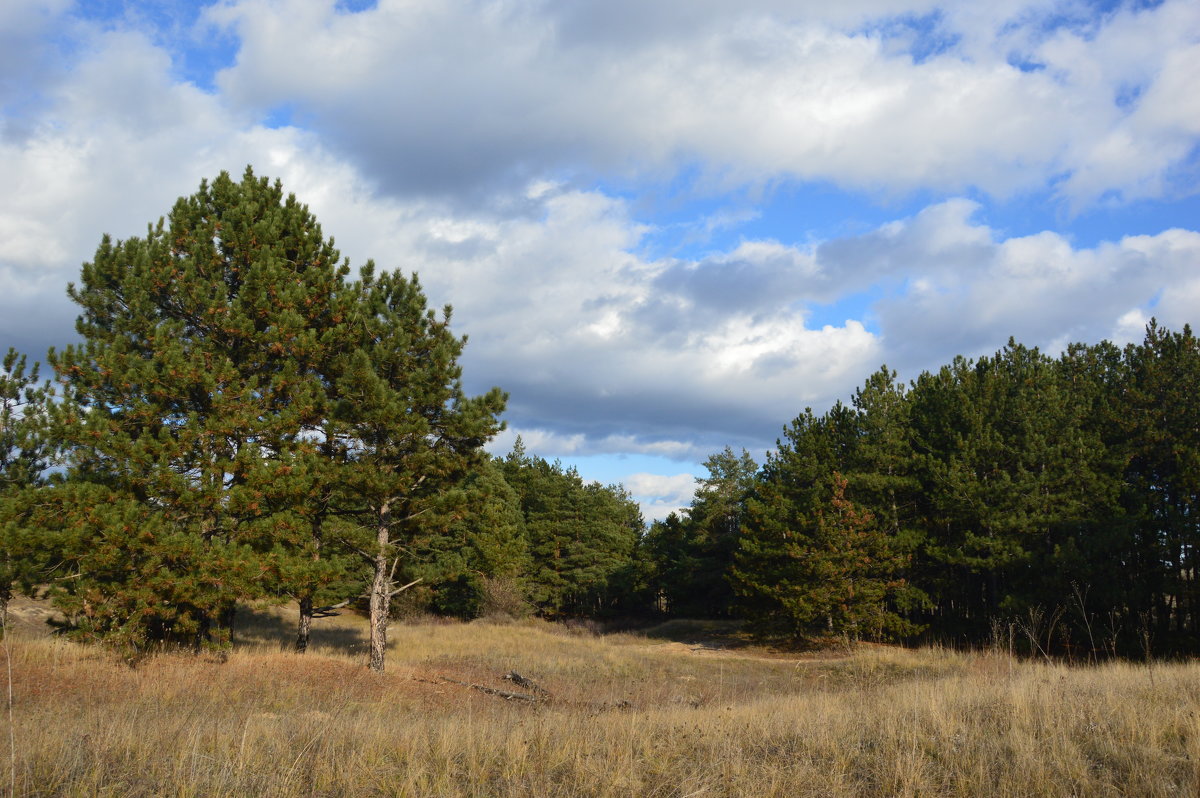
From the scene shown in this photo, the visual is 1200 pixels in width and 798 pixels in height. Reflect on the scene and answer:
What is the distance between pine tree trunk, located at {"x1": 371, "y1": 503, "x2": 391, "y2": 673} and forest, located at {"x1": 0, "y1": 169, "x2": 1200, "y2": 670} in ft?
0.25

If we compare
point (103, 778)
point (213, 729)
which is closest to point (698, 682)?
point (213, 729)

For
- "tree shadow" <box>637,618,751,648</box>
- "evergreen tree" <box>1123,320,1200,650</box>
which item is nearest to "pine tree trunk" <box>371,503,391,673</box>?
"tree shadow" <box>637,618,751,648</box>

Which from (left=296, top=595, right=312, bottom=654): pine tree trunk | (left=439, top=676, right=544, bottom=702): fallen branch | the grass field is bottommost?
(left=439, top=676, right=544, bottom=702): fallen branch

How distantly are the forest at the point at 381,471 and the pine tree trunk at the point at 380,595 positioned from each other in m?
0.08

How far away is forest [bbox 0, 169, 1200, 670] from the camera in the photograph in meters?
13.3

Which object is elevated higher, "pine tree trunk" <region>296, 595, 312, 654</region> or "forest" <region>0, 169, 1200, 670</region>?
"forest" <region>0, 169, 1200, 670</region>

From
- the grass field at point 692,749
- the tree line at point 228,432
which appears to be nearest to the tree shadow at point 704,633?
the tree line at point 228,432

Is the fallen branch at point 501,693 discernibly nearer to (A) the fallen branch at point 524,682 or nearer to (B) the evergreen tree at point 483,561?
(A) the fallen branch at point 524,682

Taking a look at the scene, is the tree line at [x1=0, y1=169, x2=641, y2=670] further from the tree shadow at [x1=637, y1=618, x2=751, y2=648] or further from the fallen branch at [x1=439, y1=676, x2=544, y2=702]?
the tree shadow at [x1=637, y1=618, x2=751, y2=648]

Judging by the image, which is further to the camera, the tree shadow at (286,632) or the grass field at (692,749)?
the tree shadow at (286,632)

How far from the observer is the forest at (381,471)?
1330 cm

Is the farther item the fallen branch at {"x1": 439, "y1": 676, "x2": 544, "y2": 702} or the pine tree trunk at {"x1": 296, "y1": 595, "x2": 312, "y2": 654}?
the pine tree trunk at {"x1": 296, "y1": 595, "x2": 312, "y2": 654}

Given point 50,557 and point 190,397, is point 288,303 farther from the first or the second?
point 50,557

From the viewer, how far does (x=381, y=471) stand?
55.8 feet
